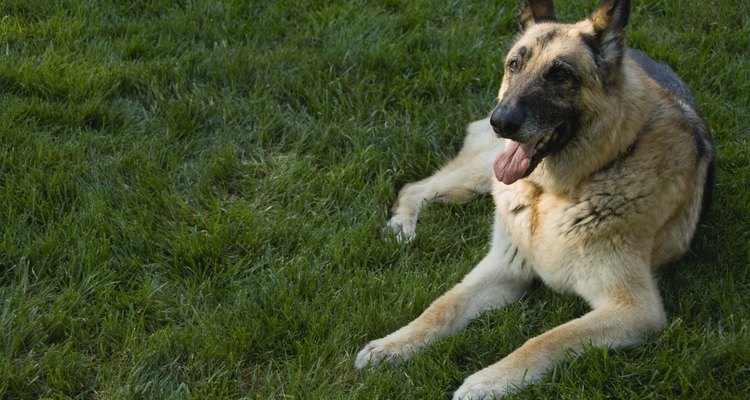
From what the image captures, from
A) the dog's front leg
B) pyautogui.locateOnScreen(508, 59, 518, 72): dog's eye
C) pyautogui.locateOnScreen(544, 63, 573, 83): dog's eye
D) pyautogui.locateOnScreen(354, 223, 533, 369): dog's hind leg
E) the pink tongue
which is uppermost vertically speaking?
pyautogui.locateOnScreen(544, 63, 573, 83): dog's eye

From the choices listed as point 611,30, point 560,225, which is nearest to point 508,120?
point 560,225

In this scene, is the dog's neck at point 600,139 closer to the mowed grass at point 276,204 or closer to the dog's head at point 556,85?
the dog's head at point 556,85

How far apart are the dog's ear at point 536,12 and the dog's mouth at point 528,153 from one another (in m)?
0.81

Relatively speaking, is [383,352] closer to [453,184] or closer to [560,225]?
[560,225]

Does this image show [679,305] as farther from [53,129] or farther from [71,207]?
[53,129]

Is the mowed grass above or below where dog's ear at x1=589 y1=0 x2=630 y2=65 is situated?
below

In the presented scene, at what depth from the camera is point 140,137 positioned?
578 cm

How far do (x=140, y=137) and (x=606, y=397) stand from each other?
3.34m

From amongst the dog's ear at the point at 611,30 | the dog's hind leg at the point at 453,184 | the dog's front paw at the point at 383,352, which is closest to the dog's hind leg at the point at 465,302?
the dog's front paw at the point at 383,352

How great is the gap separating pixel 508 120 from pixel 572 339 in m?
1.06

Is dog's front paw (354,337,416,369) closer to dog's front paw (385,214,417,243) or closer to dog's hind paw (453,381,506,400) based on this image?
dog's hind paw (453,381,506,400)

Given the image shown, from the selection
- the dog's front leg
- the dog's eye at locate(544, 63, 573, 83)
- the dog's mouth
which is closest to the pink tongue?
the dog's mouth

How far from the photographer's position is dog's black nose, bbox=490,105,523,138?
4.31 metres

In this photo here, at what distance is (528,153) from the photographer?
452 cm
